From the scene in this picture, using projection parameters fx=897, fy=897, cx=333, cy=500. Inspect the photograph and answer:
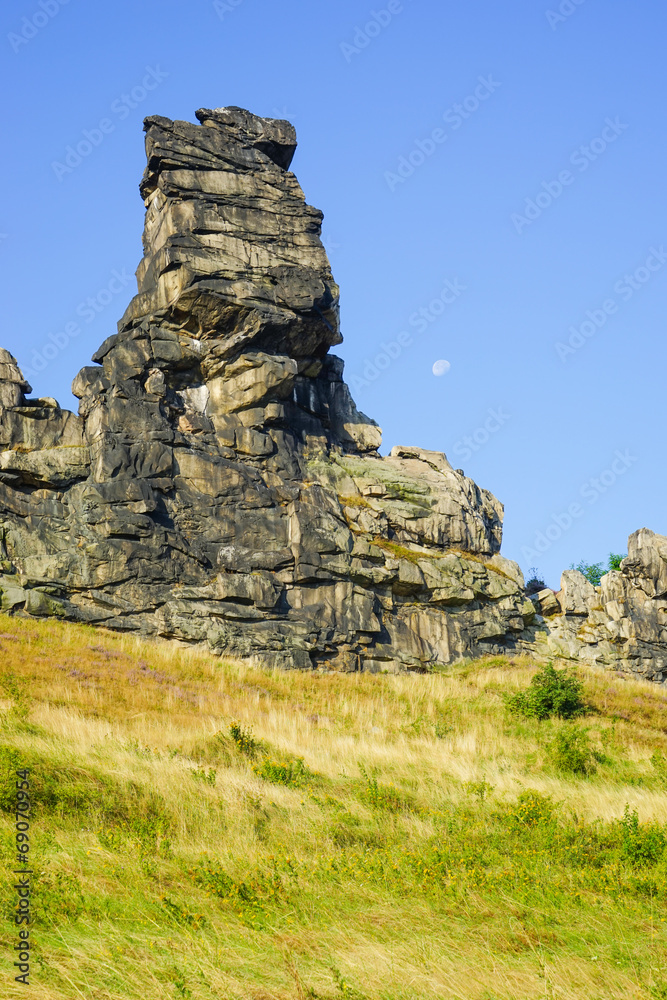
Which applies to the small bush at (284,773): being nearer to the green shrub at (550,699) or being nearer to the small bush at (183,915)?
the small bush at (183,915)

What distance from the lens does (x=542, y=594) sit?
4256 centimetres

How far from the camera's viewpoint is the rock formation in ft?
107

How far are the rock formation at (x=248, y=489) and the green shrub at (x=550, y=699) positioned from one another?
8.98 metres

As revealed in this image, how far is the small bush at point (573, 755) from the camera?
18.2m

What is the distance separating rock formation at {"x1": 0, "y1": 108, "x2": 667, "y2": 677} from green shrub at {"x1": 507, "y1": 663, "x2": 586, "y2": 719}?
8.98 metres

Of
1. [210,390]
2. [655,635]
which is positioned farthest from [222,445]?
[655,635]

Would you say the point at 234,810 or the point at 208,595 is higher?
the point at 208,595

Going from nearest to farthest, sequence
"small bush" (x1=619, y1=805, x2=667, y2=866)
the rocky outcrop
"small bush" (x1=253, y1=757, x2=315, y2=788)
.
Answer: "small bush" (x1=619, y1=805, x2=667, y2=866), "small bush" (x1=253, y1=757, x2=315, y2=788), the rocky outcrop

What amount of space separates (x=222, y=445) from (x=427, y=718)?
1652 cm

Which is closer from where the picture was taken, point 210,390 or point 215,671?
point 215,671

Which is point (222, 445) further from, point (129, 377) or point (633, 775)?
point (633, 775)

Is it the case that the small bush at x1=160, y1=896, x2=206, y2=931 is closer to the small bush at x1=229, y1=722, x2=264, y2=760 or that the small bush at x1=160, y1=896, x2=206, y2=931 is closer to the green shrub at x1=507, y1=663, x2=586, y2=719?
the small bush at x1=229, y1=722, x2=264, y2=760

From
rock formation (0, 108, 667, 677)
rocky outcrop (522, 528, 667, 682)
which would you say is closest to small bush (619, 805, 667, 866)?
rock formation (0, 108, 667, 677)

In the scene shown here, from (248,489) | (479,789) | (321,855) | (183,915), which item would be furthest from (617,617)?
(183,915)
